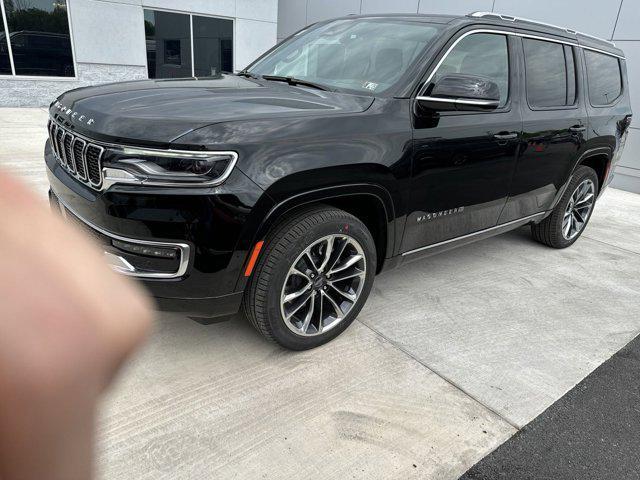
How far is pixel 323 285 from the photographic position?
2.92 m

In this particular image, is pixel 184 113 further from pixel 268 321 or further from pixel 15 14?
pixel 15 14

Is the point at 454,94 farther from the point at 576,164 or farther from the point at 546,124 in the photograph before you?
the point at 576,164

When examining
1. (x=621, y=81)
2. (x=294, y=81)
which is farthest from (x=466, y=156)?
(x=621, y=81)

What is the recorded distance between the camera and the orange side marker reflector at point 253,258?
8.13ft

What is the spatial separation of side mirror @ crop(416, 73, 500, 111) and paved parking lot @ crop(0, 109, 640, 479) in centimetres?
146

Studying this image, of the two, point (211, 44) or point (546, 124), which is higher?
point (211, 44)

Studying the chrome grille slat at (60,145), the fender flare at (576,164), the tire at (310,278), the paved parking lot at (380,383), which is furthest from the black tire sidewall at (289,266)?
the fender flare at (576,164)

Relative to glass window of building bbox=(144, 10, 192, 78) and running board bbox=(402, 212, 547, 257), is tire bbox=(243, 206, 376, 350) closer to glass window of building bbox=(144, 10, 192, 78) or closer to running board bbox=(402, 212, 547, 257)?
running board bbox=(402, 212, 547, 257)

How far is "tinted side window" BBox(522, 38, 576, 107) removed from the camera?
12.8ft

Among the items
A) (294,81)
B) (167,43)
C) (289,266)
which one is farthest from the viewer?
(167,43)

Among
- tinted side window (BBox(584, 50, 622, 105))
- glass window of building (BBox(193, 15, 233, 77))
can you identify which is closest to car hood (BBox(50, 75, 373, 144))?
tinted side window (BBox(584, 50, 622, 105))

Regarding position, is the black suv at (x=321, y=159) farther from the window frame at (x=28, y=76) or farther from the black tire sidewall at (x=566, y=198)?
the window frame at (x=28, y=76)

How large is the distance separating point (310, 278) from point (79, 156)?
139cm

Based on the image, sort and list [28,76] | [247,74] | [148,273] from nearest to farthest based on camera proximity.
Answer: [148,273]
[247,74]
[28,76]
